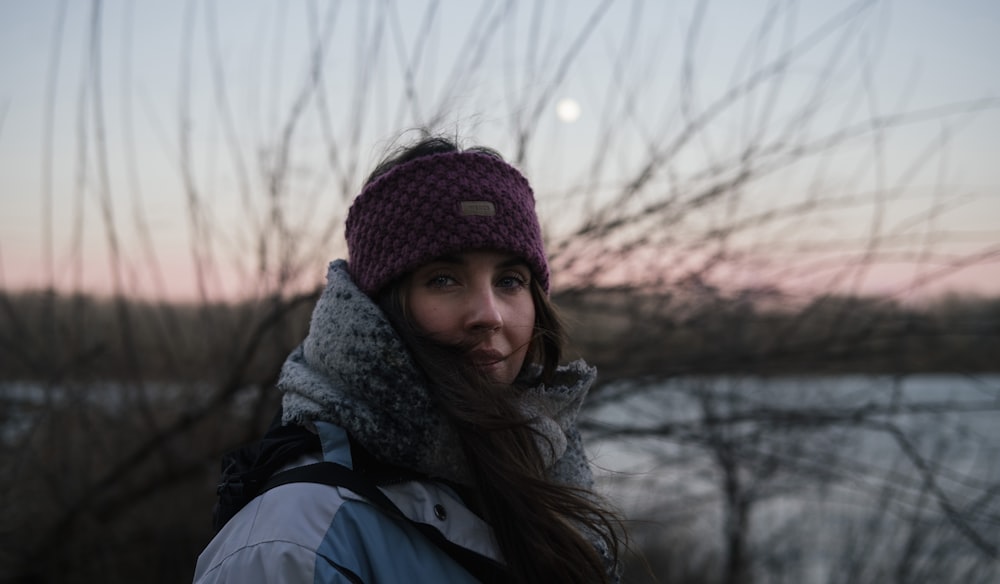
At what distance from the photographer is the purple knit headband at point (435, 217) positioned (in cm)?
143

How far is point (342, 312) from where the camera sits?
A: 1.41 m

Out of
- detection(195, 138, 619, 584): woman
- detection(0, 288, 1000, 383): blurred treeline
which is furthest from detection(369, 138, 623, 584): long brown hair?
detection(0, 288, 1000, 383): blurred treeline

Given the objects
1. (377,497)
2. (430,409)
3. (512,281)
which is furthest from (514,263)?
(377,497)

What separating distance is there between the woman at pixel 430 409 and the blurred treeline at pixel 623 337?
5.30 feet

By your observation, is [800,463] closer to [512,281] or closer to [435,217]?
[512,281]

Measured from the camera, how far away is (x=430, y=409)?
136 centimetres

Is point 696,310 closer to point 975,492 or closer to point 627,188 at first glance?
point 627,188

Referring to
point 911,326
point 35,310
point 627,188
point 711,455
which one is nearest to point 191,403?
point 35,310

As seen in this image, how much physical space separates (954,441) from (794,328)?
6.31 feet

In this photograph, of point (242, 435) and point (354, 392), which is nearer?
point (354, 392)

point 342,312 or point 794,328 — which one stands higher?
point 342,312

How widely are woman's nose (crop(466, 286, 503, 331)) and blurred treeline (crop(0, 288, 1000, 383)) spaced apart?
1672mm

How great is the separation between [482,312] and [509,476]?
304mm

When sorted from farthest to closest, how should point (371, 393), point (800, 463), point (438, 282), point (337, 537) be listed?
point (800, 463), point (438, 282), point (371, 393), point (337, 537)
